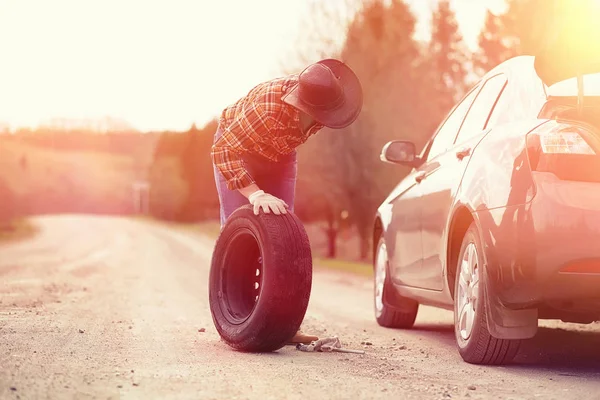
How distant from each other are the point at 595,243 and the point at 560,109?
0.85 m

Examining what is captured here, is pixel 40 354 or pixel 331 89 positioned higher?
pixel 331 89

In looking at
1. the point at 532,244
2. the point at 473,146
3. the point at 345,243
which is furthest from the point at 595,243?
the point at 345,243

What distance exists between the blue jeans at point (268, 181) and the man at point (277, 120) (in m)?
0.02

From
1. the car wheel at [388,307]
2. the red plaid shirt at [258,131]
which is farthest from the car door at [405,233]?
the red plaid shirt at [258,131]

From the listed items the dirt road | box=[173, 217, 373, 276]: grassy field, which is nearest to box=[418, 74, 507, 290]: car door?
the dirt road

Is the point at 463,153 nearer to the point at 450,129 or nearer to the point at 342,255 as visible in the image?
the point at 450,129

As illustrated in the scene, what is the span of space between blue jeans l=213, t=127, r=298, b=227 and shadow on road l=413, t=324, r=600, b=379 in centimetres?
165

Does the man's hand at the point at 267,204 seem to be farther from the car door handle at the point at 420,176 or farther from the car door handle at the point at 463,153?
the car door handle at the point at 420,176

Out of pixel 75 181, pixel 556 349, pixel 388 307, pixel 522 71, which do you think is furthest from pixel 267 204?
pixel 75 181

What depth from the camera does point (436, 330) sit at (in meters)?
8.49

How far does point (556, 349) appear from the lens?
7.00 metres

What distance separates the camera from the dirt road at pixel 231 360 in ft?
15.5

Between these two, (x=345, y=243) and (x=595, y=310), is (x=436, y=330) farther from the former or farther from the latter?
(x=345, y=243)

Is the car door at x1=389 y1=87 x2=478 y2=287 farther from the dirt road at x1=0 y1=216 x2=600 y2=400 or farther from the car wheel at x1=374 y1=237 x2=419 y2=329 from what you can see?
the dirt road at x1=0 y1=216 x2=600 y2=400
